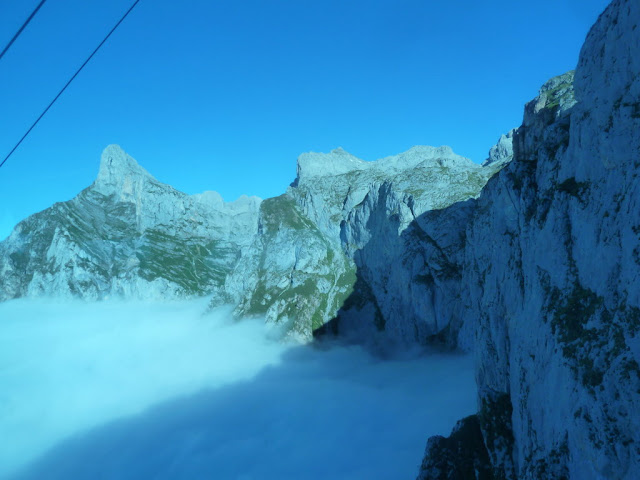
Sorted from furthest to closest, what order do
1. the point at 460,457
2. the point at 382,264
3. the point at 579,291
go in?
1. the point at 382,264
2. the point at 460,457
3. the point at 579,291

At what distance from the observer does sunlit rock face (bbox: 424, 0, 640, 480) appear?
1042 inches

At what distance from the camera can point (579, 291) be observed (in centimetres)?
3275

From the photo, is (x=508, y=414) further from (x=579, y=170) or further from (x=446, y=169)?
(x=446, y=169)

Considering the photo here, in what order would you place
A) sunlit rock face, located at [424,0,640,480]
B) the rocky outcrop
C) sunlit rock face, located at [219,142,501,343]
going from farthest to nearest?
sunlit rock face, located at [219,142,501,343] < the rocky outcrop < sunlit rock face, located at [424,0,640,480]

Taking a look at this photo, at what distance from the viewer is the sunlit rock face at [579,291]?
26469 millimetres

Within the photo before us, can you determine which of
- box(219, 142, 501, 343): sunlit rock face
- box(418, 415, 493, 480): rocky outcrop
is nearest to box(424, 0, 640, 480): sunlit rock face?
box(418, 415, 493, 480): rocky outcrop

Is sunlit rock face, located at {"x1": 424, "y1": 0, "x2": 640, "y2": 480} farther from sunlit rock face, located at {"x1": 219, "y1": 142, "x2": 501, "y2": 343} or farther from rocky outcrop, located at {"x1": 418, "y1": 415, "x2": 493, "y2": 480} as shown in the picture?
sunlit rock face, located at {"x1": 219, "y1": 142, "x2": 501, "y2": 343}

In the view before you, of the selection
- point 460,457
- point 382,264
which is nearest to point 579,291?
point 460,457

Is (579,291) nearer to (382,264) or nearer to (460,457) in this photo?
(460,457)

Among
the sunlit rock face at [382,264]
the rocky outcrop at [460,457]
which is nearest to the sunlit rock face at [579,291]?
the rocky outcrop at [460,457]

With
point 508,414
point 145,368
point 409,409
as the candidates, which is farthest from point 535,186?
point 145,368

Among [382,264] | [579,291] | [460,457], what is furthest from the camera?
[382,264]

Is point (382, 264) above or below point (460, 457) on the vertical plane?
above

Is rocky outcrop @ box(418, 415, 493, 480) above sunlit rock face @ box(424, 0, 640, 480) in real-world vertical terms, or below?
below
